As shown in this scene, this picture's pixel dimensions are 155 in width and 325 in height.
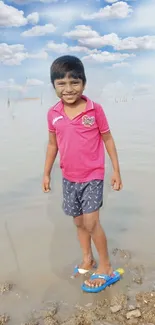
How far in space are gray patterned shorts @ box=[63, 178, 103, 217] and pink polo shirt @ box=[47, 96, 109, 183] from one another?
0.13 feet

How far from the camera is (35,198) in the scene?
13.1ft

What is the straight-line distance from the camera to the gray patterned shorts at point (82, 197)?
2.53 meters

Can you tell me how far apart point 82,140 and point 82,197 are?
1.21 ft

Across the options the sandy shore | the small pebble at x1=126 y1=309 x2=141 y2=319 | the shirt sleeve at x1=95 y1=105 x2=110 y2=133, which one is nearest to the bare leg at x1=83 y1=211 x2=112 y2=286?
the sandy shore

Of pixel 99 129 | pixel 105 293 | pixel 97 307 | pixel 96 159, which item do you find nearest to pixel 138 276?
pixel 105 293

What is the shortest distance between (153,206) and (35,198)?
3.71 feet

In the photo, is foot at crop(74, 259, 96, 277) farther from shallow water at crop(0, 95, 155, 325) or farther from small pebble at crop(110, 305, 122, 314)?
small pebble at crop(110, 305, 122, 314)

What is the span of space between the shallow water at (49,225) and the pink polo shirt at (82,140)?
0.68m

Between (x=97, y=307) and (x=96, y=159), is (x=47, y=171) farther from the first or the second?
(x=97, y=307)

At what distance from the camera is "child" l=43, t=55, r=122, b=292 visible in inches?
97.3

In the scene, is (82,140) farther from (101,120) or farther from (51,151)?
(51,151)

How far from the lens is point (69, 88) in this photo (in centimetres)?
245

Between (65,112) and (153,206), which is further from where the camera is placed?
(153,206)

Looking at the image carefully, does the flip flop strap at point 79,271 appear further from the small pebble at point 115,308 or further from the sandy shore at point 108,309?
the small pebble at point 115,308
